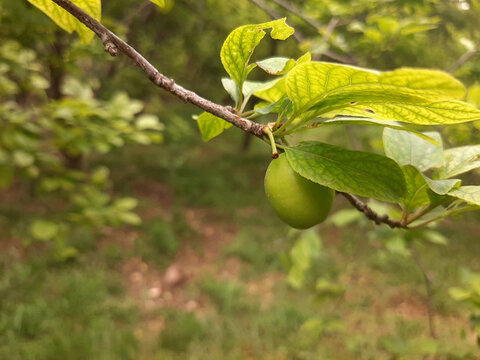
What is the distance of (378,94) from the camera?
1.12 ft

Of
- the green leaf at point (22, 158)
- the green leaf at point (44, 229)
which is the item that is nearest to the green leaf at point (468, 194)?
the green leaf at point (44, 229)

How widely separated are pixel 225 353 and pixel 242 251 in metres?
1.64

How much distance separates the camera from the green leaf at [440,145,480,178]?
1.70ft

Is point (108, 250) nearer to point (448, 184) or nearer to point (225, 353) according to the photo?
point (225, 353)

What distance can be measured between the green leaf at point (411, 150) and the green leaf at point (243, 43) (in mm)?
217

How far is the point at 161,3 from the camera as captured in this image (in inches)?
19.1

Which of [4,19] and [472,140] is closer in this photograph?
[4,19]

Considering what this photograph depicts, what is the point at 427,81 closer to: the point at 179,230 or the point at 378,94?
the point at 378,94

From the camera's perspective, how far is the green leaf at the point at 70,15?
488mm

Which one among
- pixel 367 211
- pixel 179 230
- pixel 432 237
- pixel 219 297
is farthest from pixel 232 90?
pixel 179 230

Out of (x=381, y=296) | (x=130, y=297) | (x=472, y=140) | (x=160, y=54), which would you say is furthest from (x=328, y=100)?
(x=160, y=54)

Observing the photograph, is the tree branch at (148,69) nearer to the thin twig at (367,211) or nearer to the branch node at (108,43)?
the branch node at (108,43)

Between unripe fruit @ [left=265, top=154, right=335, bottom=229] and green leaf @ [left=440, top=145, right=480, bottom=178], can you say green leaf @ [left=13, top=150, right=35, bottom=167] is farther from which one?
green leaf @ [left=440, top=145, right=480, bottom=178]

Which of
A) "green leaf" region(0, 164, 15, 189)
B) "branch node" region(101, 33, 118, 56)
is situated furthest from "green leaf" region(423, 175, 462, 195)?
"green leaf" region(0, 164, 15, 189)
